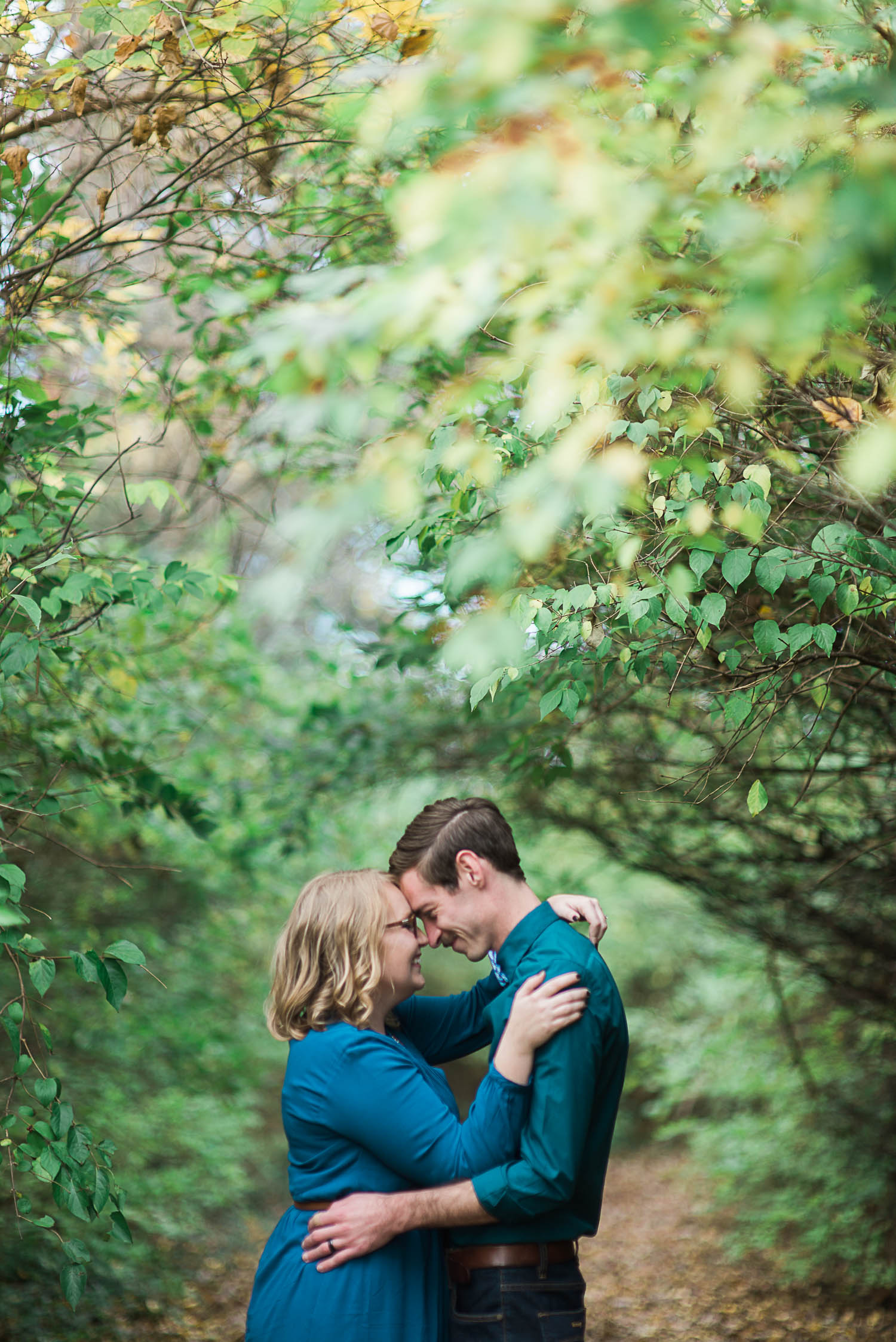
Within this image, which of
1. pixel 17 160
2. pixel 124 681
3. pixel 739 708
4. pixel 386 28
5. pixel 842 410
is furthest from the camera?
pixel 124 681

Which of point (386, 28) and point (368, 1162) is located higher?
point (386, 28)

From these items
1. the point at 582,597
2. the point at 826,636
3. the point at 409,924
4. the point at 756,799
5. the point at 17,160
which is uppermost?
the point at 17,160

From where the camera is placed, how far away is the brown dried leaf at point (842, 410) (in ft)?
8.20

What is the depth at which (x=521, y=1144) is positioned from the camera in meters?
2.25

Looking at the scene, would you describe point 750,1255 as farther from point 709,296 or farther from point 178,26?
point 178,26

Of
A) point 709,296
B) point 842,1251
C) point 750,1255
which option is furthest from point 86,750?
point 750,1255

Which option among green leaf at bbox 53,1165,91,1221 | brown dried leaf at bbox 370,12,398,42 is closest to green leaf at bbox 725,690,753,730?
green leaf at bbox 53,1165,91,1221

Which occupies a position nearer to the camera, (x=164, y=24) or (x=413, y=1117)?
(x=413, y=1117)

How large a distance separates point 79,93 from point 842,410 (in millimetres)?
2216

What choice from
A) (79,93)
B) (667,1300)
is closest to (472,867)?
(79,93)

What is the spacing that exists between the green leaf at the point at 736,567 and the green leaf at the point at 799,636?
0.56 feet

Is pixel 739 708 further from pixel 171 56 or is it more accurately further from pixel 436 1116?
pixel 171 56

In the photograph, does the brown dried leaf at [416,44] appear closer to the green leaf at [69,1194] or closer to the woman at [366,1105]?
the woman at [366,1105]

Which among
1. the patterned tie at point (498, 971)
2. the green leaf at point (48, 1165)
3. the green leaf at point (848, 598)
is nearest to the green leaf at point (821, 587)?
the green leaf at point (848, 598)
